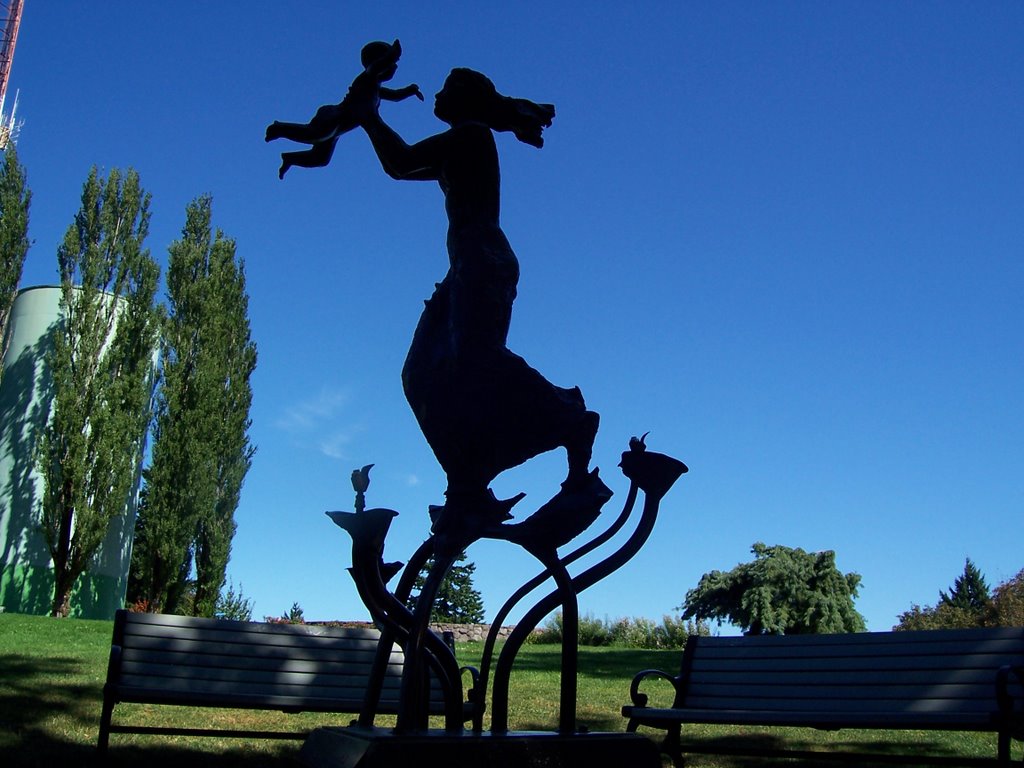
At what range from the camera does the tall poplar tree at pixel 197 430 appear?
21031 millimetres

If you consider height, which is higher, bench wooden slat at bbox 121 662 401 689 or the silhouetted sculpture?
the silhouetted sculpture

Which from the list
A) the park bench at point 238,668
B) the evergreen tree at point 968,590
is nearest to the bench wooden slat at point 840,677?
the park bench at point 238,668

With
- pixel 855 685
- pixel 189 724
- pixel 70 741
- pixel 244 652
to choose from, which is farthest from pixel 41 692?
pixel 855 685

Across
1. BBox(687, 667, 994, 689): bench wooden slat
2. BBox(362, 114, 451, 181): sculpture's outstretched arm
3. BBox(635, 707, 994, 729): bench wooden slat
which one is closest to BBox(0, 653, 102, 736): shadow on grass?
BBox(635, 707, 994, 729): bench wooden slat

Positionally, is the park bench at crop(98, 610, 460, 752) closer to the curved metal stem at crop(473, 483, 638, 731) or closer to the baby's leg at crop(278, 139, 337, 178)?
the curved metal stem at crop(473, 483, 638, 731)

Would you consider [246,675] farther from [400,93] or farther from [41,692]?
[400,93]

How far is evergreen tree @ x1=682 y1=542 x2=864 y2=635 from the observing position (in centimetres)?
2749

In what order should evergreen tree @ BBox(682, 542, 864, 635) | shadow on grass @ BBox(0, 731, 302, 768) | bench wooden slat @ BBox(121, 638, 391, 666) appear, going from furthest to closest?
evergreen tree @ BBox(682, 542, 864, 635), bench wooden slat @ BBox(121, 638, 391, 666), shadow on grass @ BBox(0, 731, 302, 768)

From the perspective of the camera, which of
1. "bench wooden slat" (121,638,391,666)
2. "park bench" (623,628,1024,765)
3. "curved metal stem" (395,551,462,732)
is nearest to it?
"curved metal stem" (395,551,462,732)

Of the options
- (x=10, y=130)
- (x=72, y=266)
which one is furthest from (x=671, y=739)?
(x=10, y=130)

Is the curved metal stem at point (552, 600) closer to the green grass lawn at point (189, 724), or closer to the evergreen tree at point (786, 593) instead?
the green grass lawn at point (189, 724)

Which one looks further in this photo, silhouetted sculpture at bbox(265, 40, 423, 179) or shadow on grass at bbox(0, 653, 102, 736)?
shadow on grass at bbox(0, 653, 102, 736)

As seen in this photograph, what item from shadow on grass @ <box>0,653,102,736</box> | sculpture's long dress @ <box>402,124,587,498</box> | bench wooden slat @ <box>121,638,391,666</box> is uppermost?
sculpture's long dress @ <box>402,124,587,498</box>

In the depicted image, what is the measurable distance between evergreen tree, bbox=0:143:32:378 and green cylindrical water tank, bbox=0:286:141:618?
38 centimetres
